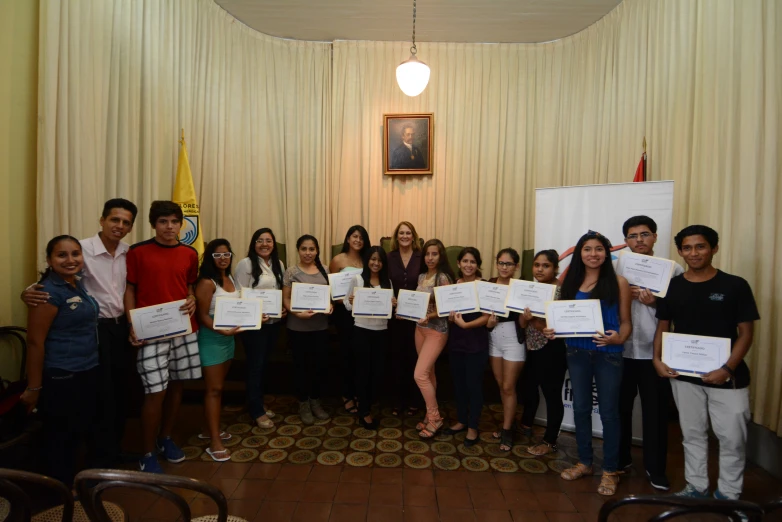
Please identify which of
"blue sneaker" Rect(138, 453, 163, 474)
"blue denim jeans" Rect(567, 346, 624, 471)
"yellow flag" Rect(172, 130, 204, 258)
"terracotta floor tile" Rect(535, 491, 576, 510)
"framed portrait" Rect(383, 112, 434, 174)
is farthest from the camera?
"framed portrait" Rect(383, 112, 434, 174)

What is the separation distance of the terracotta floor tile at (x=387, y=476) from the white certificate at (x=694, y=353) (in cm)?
177

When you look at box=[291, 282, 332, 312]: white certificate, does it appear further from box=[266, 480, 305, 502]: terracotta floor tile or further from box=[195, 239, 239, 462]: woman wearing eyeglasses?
box=[266, 480, 305, 502]: terracotta floor tile

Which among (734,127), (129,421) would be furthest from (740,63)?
(129,421)

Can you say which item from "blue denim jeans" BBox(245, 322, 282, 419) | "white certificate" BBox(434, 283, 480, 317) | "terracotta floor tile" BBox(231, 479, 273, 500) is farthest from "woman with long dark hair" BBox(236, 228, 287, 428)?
"white certificate" BBox(434, 283, 480, 317)

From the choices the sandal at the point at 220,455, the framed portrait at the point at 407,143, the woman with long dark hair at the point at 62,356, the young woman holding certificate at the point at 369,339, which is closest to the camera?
the woman with long dark hair at the point at 62,356

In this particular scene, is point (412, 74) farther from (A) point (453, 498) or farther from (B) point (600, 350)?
(A) point (453, 498)

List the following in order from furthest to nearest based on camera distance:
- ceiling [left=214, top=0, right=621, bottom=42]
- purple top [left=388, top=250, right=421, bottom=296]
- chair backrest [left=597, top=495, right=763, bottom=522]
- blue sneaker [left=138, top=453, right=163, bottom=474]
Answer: ceiling [left=214, top=0, right=621, bottom=42], purple top [left=388, top=250, right=421, bottom=296], blue sneaker [left=138, top=453, right=163, bottom=474], chair backrest [left=597, top=495, right=763, bottom=522]

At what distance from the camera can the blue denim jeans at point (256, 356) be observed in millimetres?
3164

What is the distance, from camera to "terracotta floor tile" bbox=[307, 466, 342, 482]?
2627 millimetres

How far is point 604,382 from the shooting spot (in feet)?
8.21

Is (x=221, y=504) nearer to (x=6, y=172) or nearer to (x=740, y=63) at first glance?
(x=6, y=172)

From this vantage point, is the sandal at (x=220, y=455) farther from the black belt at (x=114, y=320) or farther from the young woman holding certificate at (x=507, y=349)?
the young woman holding certificate at (x=507, y=349)

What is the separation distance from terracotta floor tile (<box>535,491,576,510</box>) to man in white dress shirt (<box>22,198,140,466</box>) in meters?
2.74

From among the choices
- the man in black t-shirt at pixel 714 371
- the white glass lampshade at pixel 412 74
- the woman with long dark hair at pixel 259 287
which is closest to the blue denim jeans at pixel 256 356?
the woman with long dark hair at pixel 259 287
